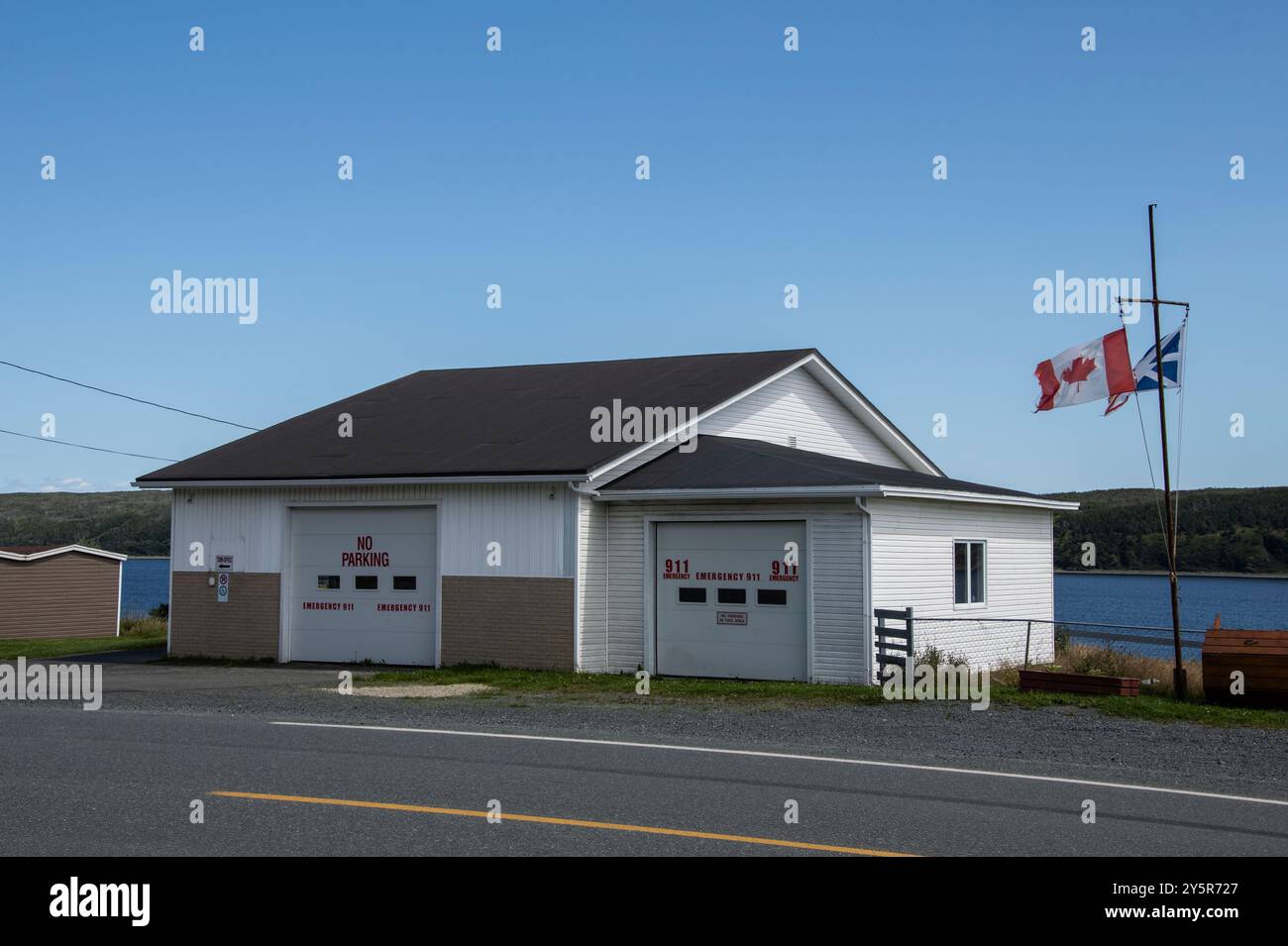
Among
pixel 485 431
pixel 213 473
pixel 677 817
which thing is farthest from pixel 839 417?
pixel 677 817

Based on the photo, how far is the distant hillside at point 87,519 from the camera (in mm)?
130250

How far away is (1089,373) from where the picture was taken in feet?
59.4

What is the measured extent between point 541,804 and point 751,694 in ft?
26.8

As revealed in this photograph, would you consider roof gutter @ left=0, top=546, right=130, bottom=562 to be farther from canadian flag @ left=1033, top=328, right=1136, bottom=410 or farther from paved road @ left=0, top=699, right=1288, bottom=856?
canadian flag @ left=1033, top=328, right=1136, bottom=410

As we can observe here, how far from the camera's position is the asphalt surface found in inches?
309

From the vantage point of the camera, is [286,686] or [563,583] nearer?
[286,686]

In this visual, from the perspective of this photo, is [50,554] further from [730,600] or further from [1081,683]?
[1081,683]

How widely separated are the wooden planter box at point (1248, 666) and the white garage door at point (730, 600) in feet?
18.6

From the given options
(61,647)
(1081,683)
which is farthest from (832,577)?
(61,647)
